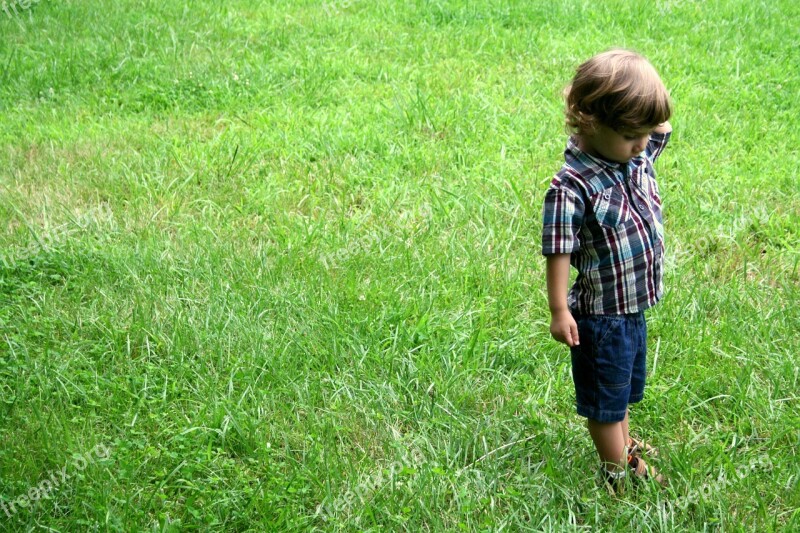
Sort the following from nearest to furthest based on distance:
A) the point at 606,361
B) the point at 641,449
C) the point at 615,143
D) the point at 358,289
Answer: the point at 615,143
the point at 606,361
the point at 641,449
the point at 358,289

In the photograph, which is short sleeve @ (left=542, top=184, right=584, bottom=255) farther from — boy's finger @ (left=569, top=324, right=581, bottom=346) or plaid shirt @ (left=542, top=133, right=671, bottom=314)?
boy's finger @ (left=569, top=324, right=581, bottom=346)

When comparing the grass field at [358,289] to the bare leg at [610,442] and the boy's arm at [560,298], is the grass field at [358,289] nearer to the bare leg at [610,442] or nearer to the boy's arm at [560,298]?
the bare leg at [610,442]

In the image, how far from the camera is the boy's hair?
100 inches

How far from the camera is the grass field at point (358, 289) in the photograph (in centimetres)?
304

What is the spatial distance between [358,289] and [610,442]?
1.57 m

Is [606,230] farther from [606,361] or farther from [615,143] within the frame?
[606,361]

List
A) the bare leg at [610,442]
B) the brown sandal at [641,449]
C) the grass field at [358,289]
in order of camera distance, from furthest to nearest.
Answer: the brown sandal at [641,449], the grass field at [358,289], the bare leg at [610,442]

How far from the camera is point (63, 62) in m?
7.00

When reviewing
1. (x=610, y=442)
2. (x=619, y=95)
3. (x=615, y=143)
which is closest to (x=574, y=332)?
(x=610, y=442)

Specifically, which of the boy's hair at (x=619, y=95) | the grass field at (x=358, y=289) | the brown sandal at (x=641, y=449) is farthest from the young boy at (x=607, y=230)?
the grass field at (x=358, y=289)

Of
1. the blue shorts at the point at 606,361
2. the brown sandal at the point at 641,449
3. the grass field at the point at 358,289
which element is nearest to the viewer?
the blue shorts at the point at 606,361

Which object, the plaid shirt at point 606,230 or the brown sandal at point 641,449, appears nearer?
the plaid shirt at point 606,230

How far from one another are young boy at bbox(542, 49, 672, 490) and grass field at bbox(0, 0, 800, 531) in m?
0.44

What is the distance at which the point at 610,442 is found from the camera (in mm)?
2957
